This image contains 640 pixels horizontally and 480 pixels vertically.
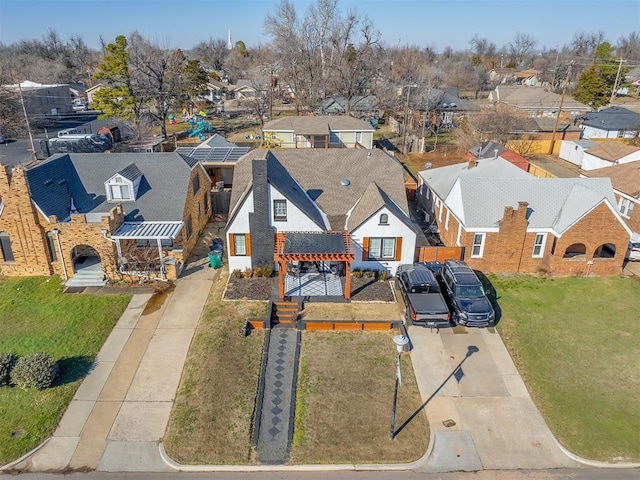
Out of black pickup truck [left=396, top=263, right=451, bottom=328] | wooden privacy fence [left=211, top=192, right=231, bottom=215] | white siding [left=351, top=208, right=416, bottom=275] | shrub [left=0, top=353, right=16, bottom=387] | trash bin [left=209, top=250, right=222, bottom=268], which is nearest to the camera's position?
shrub [left=0, top=353, right=16, bottom=387]

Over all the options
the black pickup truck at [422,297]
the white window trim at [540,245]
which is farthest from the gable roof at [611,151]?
the black pickup truck at [422,297]

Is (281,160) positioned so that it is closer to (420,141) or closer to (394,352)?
(394,352)

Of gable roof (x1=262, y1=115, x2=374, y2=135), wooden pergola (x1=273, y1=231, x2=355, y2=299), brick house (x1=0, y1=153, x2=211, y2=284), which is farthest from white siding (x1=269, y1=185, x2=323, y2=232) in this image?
gable roof (x1=262, y1=115, x2=374, y2=135)

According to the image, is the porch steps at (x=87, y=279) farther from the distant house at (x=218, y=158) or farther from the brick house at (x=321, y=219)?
the distant house at (x=218, y=158)

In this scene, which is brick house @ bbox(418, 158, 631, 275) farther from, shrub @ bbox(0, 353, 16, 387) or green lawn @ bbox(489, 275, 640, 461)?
shrub @ bbox(0, 353, 16, 387)

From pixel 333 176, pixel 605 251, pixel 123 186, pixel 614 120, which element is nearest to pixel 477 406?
pixel 333 176

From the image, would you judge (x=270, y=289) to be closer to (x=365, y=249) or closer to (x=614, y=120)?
(x=365, y=249)
